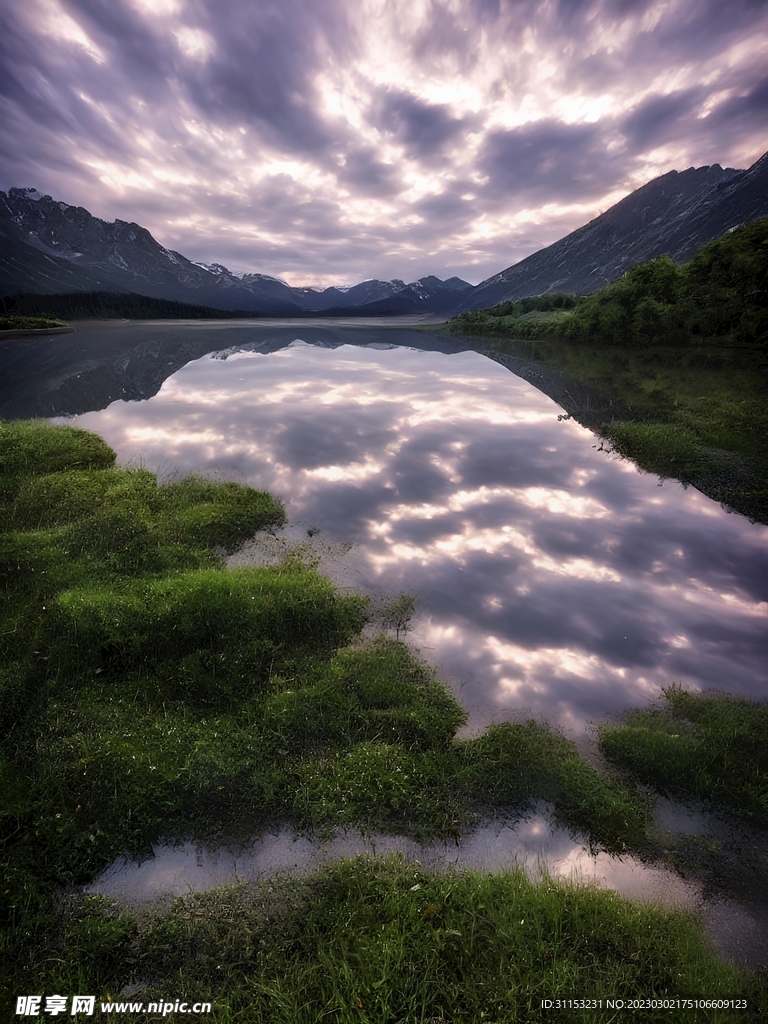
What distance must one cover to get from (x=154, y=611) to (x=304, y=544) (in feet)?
18.5

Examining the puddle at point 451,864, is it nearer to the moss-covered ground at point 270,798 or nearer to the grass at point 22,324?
the moss-covered ground at point 270,798

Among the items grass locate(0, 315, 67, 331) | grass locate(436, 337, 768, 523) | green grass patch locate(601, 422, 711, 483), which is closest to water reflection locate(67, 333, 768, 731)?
green grass patch locate(601, 422, 711, 483)

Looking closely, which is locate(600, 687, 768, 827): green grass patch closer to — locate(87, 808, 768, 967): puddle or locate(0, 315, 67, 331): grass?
locate(87, 808, 768, 967): puddle

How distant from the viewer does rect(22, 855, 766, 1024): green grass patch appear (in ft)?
14.9

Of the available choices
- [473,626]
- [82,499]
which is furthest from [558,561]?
[82,499]

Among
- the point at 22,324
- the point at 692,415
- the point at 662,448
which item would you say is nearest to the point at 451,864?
the point at 662,448

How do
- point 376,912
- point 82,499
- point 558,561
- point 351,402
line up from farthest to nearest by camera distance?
1. point 351,402
2. point 82,499
3. point 558,561
4. point 376,912

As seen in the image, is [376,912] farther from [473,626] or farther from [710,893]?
[473,626]

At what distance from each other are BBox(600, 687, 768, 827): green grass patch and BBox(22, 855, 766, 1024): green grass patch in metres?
2.37

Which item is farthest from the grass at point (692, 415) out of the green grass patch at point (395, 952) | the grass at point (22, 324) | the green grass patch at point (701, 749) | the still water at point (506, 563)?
the grass at point (22, 324)

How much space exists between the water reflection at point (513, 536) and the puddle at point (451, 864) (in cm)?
238

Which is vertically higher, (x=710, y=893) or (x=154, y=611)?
(x=154, y=611)

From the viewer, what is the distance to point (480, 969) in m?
4.80

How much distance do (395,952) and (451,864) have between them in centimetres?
153
